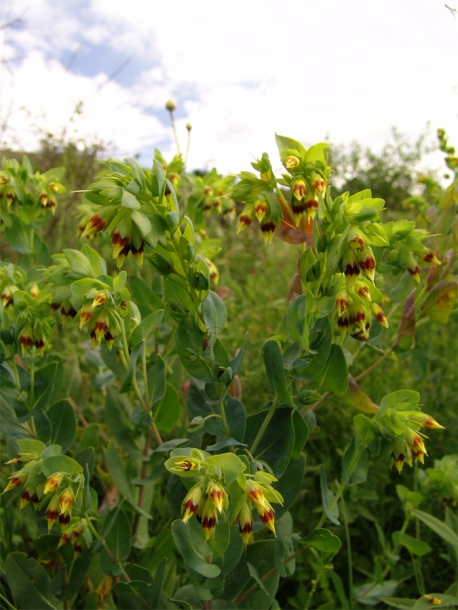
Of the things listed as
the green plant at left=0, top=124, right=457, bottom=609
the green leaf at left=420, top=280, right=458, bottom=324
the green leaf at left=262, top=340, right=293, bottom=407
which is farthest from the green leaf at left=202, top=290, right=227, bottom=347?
the green leaf at left=420, top=280, right=458, bottom=324

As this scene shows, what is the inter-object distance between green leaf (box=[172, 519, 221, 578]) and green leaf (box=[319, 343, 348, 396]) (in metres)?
0.53

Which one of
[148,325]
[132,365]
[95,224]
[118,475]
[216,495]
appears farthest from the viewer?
[118,475]

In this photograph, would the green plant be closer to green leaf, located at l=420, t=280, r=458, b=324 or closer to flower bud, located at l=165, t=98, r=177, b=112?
green leaf, located at l=420, t=280, r=458, b=324

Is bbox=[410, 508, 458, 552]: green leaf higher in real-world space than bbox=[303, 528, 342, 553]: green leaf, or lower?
lower

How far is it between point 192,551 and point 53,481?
36 cm

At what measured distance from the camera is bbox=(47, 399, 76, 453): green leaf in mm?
1618

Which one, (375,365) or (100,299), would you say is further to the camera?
(375,365)

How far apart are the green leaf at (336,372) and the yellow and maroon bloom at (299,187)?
408mm

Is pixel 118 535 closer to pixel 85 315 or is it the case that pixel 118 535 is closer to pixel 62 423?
pixel 62 423

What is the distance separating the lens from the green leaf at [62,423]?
63.7 inches

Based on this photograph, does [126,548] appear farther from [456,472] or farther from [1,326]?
[456,472]

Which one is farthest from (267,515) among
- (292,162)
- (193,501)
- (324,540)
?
(292,162)

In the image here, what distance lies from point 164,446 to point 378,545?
1.37 metres

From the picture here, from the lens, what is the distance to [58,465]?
1251 millimetres
